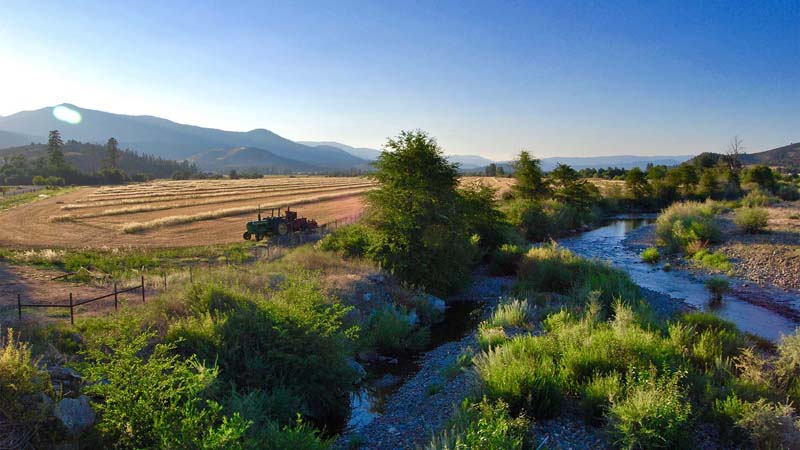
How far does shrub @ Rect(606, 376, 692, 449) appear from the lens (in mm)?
7043

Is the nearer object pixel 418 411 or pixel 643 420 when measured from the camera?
Answer: pixel 643 420

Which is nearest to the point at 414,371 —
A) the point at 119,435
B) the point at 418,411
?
the point at 418,411

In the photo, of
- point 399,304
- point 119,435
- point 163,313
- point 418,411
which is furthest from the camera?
point 399,304

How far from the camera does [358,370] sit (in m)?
12.5

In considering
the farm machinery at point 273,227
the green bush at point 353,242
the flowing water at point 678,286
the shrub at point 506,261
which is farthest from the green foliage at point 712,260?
the farm machinery at point 273,227

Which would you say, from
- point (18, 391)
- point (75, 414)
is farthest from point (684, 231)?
point (18, 391)

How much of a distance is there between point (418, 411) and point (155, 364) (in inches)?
224

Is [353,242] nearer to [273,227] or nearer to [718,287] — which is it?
[273,227]

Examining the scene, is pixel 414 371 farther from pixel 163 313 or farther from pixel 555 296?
pixel 555 296

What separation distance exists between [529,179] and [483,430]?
45.3m

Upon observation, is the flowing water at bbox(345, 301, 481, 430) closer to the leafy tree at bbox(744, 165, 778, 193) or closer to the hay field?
the hay field

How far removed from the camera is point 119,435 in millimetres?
6859

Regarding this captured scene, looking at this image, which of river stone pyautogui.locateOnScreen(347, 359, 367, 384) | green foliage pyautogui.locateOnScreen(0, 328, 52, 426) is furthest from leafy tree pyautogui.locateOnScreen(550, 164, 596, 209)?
green foliage pyautogui.locateOnScreen(0, 328, 52, 426)

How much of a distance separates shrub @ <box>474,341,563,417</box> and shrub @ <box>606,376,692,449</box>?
1.22 meters
